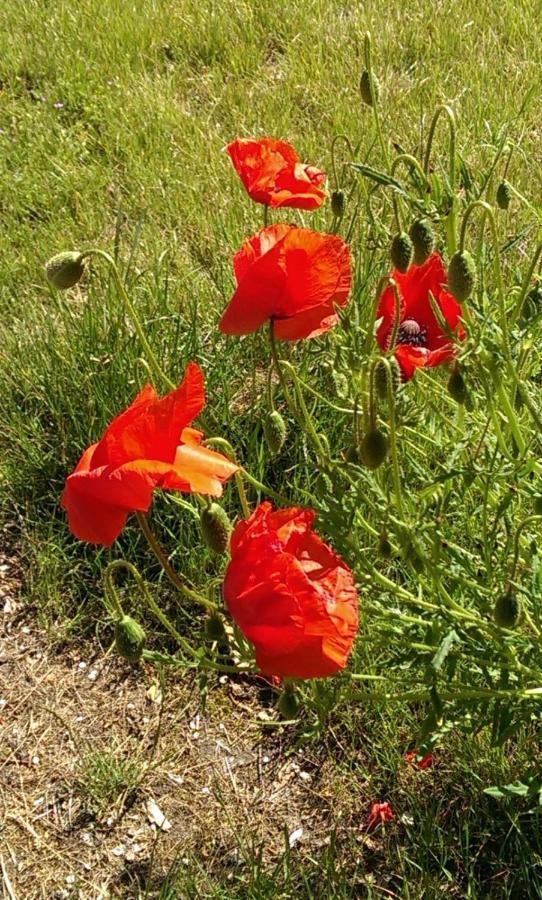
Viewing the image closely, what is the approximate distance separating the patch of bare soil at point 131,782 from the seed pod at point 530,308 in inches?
36.3

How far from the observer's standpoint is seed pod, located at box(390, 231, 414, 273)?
4.54 ft

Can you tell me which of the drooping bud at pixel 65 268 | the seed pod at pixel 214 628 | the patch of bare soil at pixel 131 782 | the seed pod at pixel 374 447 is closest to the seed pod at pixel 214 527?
the seed pod at pixel 214 628

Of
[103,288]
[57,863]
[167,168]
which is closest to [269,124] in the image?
[167,168]

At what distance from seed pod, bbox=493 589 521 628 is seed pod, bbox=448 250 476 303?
0.37 meters

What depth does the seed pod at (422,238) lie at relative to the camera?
1405mm

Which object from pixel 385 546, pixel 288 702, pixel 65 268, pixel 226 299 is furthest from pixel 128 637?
pixel 226 299

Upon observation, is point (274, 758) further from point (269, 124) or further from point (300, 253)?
point (269, 124)

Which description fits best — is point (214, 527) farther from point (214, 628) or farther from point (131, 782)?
point (131, 782)

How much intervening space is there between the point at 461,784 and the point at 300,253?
3.35 feet

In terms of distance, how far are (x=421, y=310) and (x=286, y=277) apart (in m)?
0.39

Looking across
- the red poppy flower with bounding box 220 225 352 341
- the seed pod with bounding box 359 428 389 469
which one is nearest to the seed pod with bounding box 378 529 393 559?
the seed pod with bounding box 359 428 389 469

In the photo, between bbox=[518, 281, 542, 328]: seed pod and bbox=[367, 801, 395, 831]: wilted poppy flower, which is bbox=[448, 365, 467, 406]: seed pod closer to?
bbox=[518, 281, 542, 328]: seed pod

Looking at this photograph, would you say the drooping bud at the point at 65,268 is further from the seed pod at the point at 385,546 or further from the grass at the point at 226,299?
the seed pod at the point at 385,546

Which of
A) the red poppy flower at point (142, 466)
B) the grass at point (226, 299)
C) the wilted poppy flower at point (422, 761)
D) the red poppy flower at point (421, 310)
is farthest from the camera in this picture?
the wilted poppy flower at point (422, 761)
